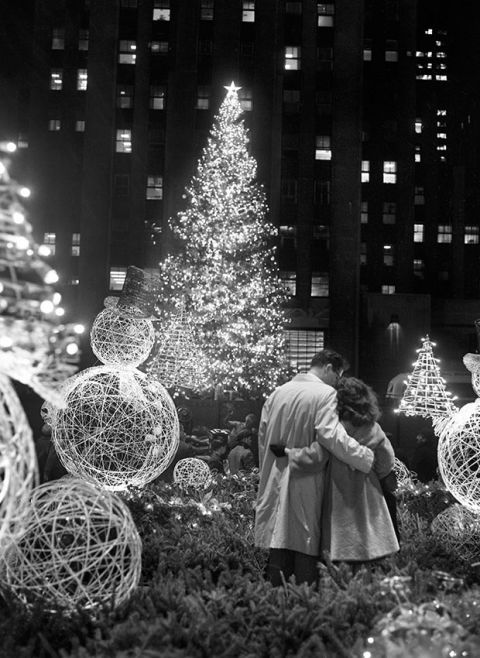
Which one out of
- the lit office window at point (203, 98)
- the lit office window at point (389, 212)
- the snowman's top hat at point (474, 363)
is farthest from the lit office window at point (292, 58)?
the snowman's top hat at point (474, 363)

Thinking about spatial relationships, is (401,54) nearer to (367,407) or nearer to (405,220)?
(405,220)

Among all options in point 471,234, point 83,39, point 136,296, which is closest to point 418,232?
point 471,234

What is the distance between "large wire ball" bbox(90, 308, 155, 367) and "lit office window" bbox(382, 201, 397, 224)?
5664 centimetres

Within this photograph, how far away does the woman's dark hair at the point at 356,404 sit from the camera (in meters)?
5.60

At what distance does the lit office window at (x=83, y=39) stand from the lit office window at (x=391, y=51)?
25.0m

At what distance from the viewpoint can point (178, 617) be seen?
4672 mm

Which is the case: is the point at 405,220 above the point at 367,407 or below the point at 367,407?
above

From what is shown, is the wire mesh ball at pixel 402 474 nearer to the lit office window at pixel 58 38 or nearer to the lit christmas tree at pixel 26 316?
the lit christmas tree at pixel 26 316

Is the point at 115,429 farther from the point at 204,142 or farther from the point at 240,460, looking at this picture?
the point at 204,142

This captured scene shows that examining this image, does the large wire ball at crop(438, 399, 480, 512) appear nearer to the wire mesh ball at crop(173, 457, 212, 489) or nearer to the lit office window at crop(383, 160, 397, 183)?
the wire mesh ball at crop(173, 457, 212, 489)

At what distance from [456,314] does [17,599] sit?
4401 cm

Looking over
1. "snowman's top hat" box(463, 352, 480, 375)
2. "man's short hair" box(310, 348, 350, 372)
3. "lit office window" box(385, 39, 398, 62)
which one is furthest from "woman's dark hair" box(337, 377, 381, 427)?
"lit office window" box(385, 39, 398, 62)

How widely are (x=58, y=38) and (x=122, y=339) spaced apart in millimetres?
46166

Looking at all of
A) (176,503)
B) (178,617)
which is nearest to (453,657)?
(178,617)
